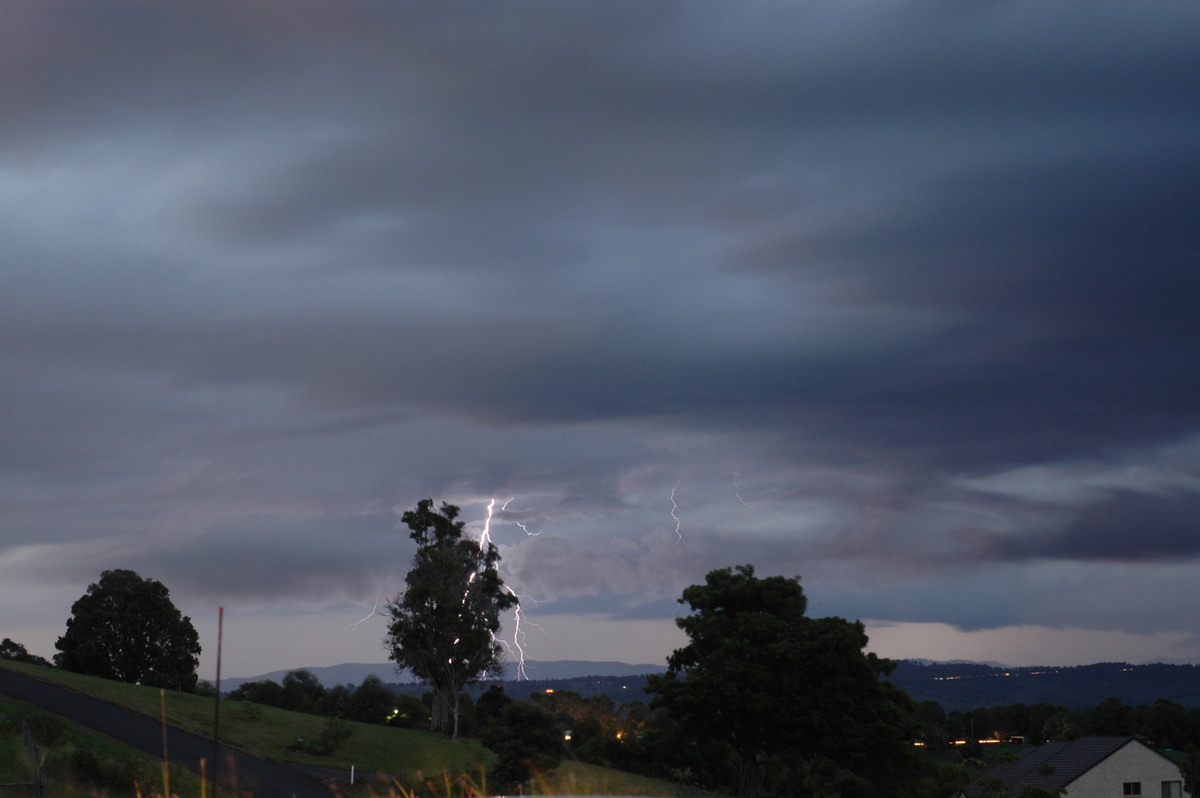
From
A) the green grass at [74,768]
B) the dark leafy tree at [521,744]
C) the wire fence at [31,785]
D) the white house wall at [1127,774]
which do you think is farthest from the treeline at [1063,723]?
the wire fence at [31,785]

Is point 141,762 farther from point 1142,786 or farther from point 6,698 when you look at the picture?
point 1142,786

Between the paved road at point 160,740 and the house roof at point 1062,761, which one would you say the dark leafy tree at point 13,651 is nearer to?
the paved road at point 160,740

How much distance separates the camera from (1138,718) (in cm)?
10019

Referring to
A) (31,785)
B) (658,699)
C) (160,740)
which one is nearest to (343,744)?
(160,740)

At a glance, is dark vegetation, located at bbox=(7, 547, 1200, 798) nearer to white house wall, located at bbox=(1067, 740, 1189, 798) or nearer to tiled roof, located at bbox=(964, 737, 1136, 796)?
white house wall, located at bbox=(1067, 740, 1189, 798)

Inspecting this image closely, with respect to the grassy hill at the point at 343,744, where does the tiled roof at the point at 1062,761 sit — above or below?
below

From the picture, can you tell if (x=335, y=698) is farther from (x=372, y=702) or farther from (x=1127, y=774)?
(x=1127, y=774)

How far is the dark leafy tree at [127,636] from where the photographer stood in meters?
70.6

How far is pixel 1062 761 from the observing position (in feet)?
193

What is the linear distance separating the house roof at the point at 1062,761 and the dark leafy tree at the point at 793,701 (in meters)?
12.8

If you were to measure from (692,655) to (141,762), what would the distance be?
78.6ft

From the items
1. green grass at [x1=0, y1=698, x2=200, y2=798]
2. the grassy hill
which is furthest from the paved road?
green grass at [x1=0, y1=698, x2=200, y2=798]

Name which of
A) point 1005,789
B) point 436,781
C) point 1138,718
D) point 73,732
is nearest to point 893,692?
point 1005,789

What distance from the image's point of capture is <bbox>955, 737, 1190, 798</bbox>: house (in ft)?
187
